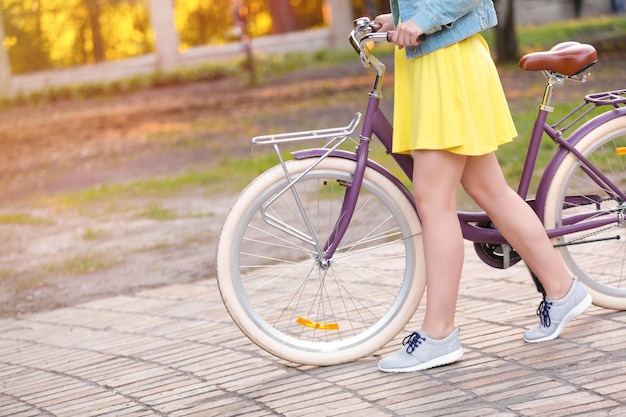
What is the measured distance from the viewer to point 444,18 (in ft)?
11.6

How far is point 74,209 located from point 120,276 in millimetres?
3202

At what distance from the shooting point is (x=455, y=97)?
3.63m

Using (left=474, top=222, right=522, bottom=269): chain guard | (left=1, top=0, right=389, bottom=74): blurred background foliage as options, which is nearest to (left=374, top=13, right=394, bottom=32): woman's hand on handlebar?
(left=474, top=222, right=522, bottom=269): chain guard

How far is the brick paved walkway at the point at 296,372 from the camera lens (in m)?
3.40

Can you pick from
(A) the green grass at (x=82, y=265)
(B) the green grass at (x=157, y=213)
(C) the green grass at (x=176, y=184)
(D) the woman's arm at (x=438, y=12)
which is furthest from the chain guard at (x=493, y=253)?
(C) the green grass at (x=176, y=184)

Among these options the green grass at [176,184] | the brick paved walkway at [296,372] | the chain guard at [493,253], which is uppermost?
the chain guard at [493,253]

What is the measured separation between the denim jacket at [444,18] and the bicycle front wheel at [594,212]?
0.71 meters

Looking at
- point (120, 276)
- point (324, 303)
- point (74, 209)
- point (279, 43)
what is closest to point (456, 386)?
point (324, 303)

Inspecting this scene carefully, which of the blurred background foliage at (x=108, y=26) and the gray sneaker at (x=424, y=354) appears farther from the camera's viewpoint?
the blurred background foliage at (x=108, y=26)

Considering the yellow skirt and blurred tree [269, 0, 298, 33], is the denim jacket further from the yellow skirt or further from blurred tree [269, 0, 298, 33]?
blurred tree [269, 0, 298, 33]

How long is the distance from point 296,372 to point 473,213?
904 millimetres

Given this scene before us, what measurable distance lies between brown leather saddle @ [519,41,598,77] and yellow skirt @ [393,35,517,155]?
282 millimetres

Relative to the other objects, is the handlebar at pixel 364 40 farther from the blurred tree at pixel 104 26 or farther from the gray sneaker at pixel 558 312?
the blurred tree at pixel 104 26

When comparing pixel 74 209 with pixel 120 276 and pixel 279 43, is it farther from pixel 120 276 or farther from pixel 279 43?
pixel 279 43
